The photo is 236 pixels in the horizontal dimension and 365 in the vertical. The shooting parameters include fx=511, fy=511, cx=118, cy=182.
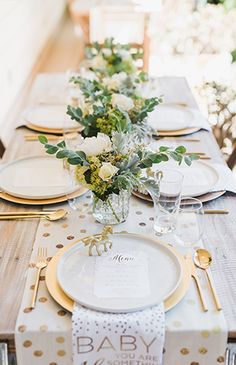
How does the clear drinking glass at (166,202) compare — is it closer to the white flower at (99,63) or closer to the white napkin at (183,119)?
the white napkin at (183,119)

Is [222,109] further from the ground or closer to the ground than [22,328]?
closer to the ground

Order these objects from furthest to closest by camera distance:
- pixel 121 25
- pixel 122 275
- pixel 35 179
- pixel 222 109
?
pixel 121 25 → pixel 222 109 → pixel 35 179 → pixel 122 275

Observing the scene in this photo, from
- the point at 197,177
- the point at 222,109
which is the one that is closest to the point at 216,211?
the point at 197,177

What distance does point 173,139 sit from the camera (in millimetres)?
1885

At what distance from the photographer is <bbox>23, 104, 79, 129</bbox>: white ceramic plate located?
1974 mm

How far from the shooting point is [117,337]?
39.0 inches

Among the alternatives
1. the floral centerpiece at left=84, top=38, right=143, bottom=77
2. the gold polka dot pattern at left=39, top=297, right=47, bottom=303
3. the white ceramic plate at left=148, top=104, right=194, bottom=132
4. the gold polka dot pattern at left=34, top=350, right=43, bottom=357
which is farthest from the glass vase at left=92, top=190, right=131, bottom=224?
the floral centerpiece at left=84, top=38, right=143, bottom=77

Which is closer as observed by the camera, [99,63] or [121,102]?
[121,102]

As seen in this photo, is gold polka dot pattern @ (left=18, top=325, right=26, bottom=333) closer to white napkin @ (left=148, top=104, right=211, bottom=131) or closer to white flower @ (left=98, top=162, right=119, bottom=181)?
white flower @ (left=98, top=162, right=119, bottom=181)

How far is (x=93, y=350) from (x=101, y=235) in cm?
31

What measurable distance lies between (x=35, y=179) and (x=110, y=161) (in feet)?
1.39

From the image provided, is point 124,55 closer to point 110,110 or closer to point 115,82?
point 115,82

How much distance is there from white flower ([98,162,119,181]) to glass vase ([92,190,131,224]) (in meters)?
0.14

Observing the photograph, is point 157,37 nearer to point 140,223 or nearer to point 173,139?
point 173,139
